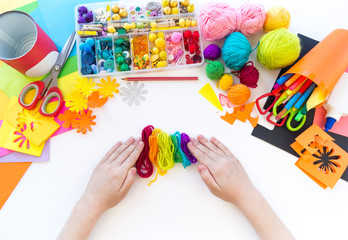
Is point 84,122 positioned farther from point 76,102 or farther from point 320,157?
point 320,157

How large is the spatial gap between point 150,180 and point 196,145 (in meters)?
0.19

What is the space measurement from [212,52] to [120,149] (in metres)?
0.45


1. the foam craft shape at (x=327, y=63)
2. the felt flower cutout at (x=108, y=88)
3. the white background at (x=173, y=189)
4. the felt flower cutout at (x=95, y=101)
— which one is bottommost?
the white background at (x=173, y=189)

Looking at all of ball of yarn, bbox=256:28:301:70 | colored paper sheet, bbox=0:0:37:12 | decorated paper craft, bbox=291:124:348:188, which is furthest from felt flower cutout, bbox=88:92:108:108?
decorated paper craft, bbox=291:124:348:188

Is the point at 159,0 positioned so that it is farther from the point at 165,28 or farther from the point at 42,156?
the point at 42,156

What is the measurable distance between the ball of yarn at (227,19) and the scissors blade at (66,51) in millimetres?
464

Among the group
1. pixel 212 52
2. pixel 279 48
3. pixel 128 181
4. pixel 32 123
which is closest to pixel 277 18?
pixel 279 48

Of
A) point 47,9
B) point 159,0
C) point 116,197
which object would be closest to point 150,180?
point 116,197

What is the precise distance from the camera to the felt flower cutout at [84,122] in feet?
2.54

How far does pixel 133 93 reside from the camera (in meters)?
0.81

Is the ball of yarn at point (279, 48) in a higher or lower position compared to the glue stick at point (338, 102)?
higher

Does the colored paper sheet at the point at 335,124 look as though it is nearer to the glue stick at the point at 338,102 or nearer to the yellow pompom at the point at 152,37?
the glue stick at the point at 338,102

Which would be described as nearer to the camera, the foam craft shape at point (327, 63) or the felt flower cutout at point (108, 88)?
the foam craft shape at point (327, 63)

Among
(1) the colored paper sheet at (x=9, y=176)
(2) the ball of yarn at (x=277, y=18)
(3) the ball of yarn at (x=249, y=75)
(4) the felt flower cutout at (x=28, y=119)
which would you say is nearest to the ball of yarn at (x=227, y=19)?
(2) the ball of yarn at (x=277, y=18)
